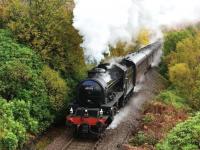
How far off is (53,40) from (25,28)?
5.27 feet

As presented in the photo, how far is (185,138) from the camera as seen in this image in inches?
570

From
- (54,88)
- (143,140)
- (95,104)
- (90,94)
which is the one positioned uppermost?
(54,88)

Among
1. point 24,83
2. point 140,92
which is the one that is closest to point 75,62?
point 24,83

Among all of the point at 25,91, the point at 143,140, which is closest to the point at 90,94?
the point at 25,91

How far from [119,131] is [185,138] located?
8.95 metres

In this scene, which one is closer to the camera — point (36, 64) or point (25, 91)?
point (25, 91)

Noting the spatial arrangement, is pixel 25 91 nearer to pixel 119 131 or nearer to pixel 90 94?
pixel 90 94

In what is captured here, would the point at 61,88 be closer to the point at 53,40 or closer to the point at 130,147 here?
the point at 53,40

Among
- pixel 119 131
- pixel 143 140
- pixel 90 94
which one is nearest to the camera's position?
pixel 143 140

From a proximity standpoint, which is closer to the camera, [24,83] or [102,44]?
[24,83]

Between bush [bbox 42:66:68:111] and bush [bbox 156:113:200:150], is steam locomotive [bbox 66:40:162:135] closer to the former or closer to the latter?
bush [bbox 42:66:68:111]

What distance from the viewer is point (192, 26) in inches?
1746

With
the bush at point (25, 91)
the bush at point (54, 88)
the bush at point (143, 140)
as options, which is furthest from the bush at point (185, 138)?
the bush at point (54, 88)

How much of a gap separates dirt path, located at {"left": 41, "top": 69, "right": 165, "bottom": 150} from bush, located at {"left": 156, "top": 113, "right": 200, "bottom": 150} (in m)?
5.60
